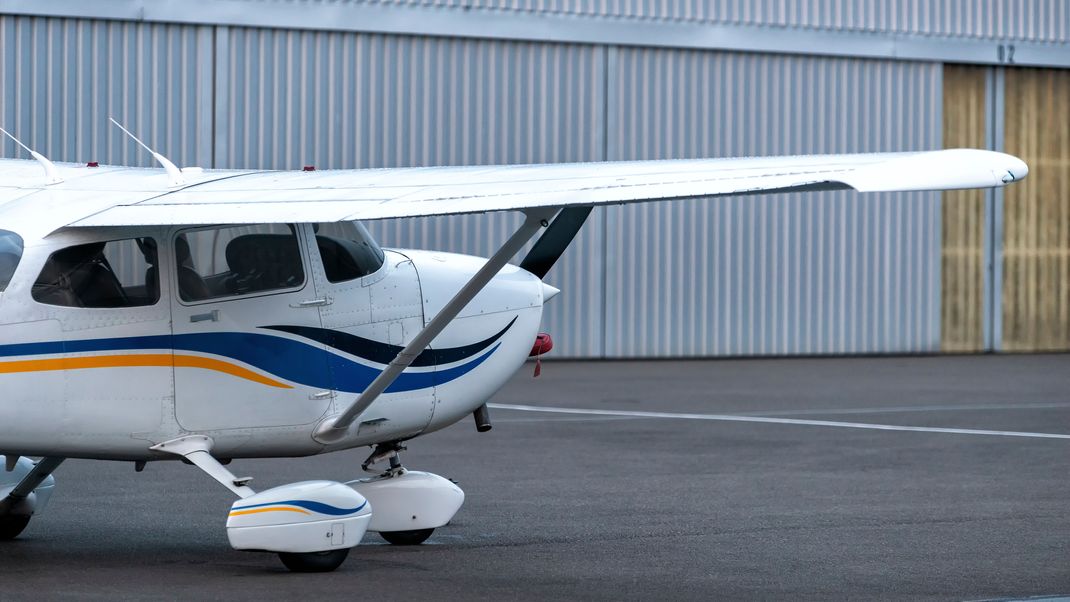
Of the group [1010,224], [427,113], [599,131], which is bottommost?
[1010,224]

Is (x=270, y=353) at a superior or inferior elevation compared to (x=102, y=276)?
inferior

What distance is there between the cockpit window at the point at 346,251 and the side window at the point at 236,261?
0.20 meters

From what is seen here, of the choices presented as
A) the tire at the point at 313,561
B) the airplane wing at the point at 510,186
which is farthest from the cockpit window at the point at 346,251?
the tire at the point at 313,561

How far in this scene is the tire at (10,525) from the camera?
9195 millimetres

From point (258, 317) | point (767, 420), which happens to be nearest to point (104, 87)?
point (767, 420)

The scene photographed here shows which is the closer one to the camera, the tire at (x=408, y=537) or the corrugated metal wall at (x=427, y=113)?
the tire at (x=408, y=537)

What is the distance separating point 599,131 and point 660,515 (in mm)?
14460

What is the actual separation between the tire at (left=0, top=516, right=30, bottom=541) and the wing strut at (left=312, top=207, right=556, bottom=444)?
207 cm

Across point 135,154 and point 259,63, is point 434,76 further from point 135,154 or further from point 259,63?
point 135,154

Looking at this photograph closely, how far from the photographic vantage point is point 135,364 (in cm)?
790

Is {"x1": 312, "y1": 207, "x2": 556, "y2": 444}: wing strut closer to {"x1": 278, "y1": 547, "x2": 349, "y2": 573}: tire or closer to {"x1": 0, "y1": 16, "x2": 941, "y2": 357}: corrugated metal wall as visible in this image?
{"x1": 278, "y1": 547, "x2": 349, "y2": 573}: tire

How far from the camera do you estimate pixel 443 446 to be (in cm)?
1409

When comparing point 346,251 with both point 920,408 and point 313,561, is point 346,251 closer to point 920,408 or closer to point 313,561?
point 313,561

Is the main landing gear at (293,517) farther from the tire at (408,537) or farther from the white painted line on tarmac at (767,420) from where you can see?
the white painted line on tarmac at (767,420)
